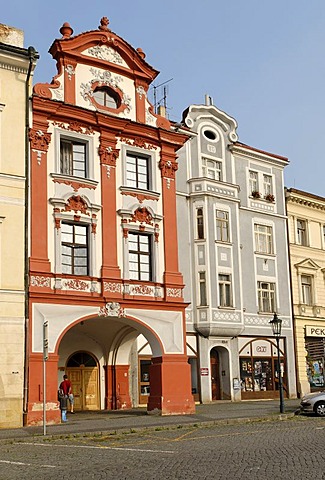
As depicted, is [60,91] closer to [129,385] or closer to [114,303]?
[114,303]

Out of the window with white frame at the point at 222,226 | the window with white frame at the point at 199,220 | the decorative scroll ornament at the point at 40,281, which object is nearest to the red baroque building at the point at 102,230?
the decorative scroll ornament at the point at 40,281

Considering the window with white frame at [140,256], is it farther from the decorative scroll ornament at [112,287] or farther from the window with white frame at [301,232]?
the window with white frame at [301,232]

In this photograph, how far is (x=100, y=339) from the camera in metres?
31.7

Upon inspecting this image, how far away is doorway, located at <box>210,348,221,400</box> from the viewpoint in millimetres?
36406

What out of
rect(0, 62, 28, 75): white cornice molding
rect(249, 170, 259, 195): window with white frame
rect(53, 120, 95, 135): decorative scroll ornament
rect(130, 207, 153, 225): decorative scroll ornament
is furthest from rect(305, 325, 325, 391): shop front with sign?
rect(0, 62, 28, 75): white cornice molding

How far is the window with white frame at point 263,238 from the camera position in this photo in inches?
1574

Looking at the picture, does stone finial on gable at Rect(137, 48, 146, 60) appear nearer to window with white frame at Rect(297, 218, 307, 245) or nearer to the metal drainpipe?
the metal drainpipe

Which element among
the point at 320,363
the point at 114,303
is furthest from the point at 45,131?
the point at 320,363

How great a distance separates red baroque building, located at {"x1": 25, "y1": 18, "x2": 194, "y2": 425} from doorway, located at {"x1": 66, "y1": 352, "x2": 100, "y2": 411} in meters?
0.05

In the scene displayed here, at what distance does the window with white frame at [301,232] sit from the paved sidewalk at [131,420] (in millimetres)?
15862

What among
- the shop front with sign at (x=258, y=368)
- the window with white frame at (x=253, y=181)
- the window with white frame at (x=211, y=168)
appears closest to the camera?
the shop front with sign at (x=258, y=368)

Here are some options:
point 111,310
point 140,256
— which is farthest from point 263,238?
point 111,310

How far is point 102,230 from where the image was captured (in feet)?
89.9

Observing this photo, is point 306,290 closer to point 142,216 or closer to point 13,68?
point 142,216
